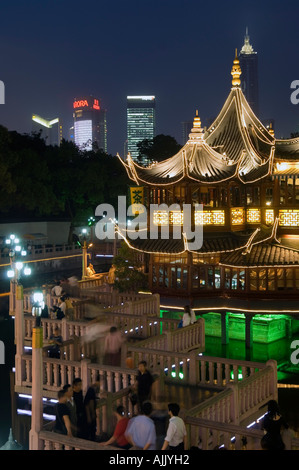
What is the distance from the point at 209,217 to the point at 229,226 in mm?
994

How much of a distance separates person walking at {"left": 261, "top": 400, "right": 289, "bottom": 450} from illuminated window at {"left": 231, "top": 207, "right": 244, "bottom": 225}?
16.5 meters

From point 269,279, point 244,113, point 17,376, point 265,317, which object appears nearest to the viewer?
point 17,376

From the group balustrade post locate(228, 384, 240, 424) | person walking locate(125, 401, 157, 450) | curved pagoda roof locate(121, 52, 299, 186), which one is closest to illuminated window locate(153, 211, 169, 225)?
curved pagoda roof locate(121, 52, 299, 186)

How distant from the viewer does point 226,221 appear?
2417 cm

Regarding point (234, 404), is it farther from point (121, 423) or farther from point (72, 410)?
point (72, 410)

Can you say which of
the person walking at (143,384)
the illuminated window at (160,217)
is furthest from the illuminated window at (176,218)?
the person walking at (143,384)

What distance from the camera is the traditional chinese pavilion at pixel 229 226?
22859 mm

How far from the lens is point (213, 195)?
24938 millimetres

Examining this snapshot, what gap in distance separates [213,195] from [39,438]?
16753 mm

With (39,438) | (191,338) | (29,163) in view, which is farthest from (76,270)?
(39,438)

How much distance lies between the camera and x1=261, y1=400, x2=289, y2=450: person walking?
7746 millimetres

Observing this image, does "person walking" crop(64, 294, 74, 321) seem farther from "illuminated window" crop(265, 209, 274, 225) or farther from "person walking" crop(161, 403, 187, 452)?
"person walking" crop(161, 403, 187, 452)

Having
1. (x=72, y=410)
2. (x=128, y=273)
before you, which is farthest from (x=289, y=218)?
(x=72, y=410)
